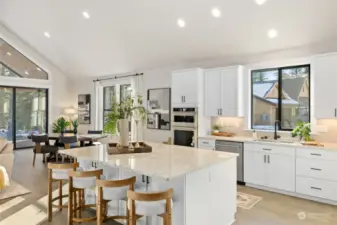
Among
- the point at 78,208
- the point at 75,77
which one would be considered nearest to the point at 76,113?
the point at 75,77

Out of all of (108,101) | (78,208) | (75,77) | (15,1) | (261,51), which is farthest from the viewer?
(75,77)

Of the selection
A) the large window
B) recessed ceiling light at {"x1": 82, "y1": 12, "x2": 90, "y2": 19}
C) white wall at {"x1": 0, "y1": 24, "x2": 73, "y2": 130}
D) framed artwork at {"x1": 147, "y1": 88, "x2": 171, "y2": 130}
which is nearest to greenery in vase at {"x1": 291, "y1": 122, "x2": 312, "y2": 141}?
the large window

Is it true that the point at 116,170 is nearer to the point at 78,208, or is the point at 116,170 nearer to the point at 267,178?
the point at 78,208

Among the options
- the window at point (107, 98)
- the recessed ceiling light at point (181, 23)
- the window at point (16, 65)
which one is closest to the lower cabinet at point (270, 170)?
the recessed ceiling light at point (181, 23)

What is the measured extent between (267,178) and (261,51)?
2595mm

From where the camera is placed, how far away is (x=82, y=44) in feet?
24.5

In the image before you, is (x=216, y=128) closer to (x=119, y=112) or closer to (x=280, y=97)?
(x=280, y=97)

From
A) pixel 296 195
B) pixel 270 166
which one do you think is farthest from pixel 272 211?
pixel 270 166

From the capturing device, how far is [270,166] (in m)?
4.62

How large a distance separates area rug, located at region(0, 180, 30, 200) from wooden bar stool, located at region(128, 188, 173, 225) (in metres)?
3.10

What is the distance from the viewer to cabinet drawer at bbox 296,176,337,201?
3965 mm

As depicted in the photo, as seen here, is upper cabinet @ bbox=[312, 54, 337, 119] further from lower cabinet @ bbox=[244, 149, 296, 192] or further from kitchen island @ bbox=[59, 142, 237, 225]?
kitchen island @ bbox=[59, 142, 237, 225]

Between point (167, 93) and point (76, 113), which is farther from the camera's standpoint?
point (76, 113)

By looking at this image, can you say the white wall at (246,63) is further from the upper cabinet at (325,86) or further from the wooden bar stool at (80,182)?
the wooden bar stool at (80,182)
